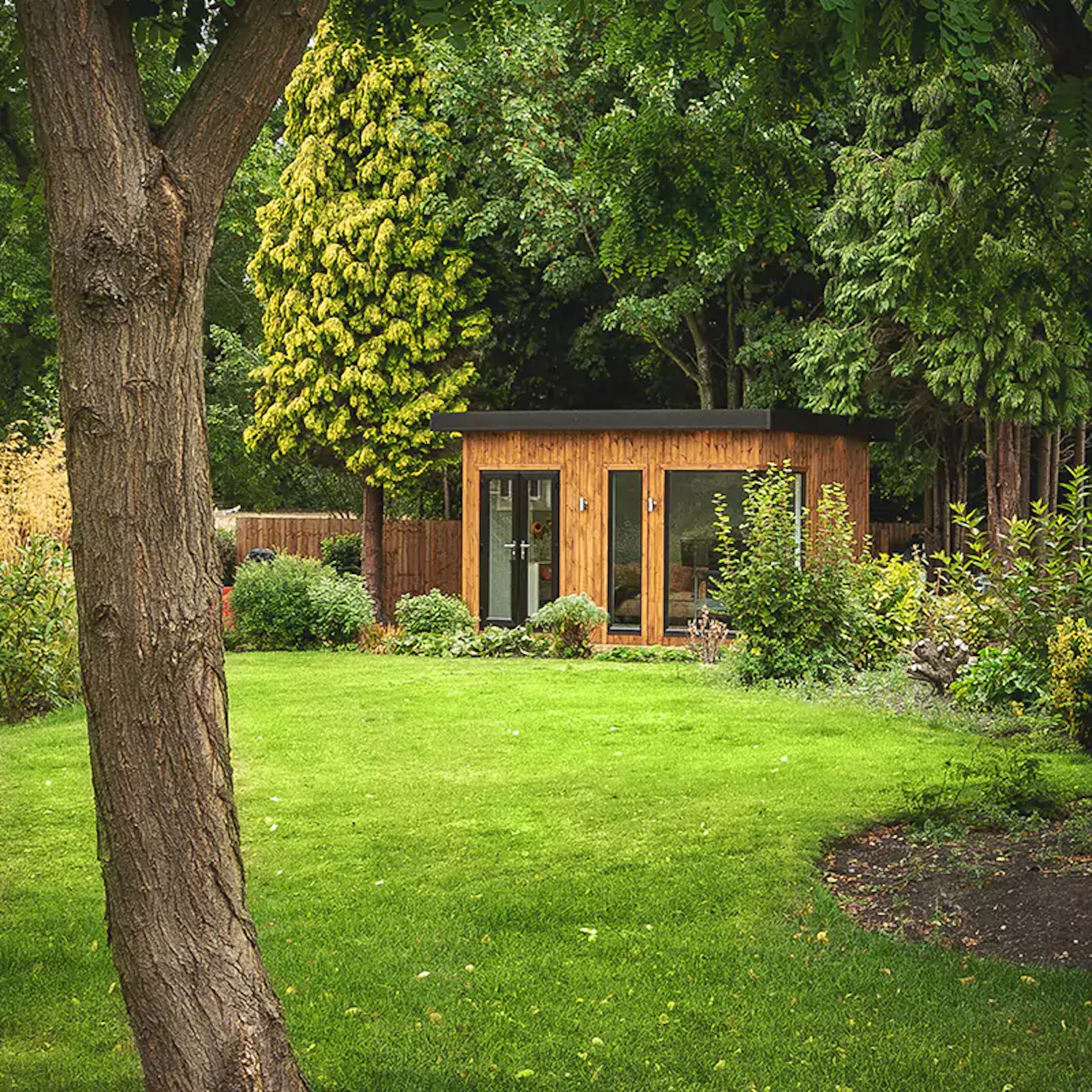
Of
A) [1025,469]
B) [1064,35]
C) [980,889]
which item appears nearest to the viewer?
[1064,35]

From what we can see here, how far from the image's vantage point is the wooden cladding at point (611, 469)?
18016 mm

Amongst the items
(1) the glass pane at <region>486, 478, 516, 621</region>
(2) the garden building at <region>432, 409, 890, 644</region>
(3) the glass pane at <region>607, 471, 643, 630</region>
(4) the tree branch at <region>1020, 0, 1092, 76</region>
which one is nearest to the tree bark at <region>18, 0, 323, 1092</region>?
(4) the tree branch at <region>1020, 0, 1092, 76</region>

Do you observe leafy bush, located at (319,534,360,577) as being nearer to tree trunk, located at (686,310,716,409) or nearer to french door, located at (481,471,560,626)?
french door, located at (481,471,560,626)

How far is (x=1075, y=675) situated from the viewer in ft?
32.7

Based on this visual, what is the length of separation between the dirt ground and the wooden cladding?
411 inches

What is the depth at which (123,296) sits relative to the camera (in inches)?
128

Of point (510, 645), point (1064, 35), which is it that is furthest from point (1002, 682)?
point (510, 645)

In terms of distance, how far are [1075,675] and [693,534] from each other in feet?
27.5

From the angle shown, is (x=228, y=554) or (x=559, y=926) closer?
(x=559, y=926)

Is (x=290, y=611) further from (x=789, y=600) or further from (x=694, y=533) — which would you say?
(x=789, y=600)

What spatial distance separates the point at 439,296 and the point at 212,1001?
1917 centimetres

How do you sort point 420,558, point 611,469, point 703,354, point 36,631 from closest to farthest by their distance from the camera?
point 36,631
point 611,469
point 703,354
point 420,558

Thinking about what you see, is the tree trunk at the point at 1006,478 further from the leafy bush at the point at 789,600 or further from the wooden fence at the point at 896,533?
the leafy bush at the point at 789,600

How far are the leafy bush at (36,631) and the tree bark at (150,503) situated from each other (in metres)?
8.88
